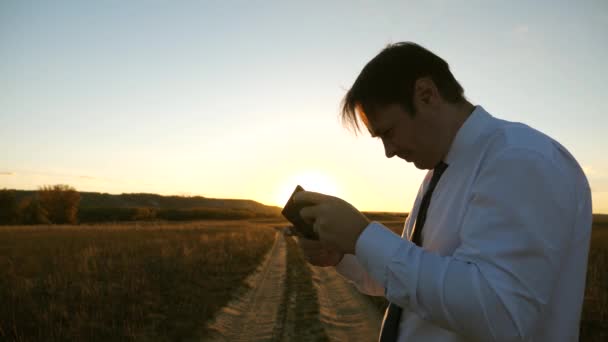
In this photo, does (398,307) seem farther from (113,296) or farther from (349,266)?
(113,296)

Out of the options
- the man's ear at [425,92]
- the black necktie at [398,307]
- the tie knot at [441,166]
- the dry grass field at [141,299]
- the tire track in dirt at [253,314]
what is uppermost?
the man's ear at [425,92]

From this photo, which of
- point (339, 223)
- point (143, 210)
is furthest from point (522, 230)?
point (143, 210)

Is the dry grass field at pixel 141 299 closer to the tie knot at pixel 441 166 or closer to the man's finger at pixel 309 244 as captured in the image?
the man's finger at pixel 309 244

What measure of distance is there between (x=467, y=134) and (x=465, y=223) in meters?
0.45

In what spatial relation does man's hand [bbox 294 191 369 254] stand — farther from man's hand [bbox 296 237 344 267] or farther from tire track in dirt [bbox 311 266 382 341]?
tire track in dirt [bbox 311 266 382 341]

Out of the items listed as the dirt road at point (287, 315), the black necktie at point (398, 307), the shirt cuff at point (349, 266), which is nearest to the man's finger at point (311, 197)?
the black necktie at point (398, 307)

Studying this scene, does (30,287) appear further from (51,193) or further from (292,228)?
(51,193)

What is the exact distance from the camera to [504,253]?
0.94m

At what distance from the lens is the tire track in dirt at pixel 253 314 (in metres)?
7.03

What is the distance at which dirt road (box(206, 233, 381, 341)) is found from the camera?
6.92 metres

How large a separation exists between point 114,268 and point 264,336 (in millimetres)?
7556

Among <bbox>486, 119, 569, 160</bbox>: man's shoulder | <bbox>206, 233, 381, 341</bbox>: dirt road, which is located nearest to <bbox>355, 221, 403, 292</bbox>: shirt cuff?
<bbox>486, 119, 569, 160</bbox>: man's shoulder

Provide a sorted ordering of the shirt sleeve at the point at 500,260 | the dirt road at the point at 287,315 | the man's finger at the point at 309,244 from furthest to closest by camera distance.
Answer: the dirt road at the point at 287,315 < the man's finger at the point at 309,244 < the shirt sleeve at the point at 500,260

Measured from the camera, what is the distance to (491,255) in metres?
0.94
